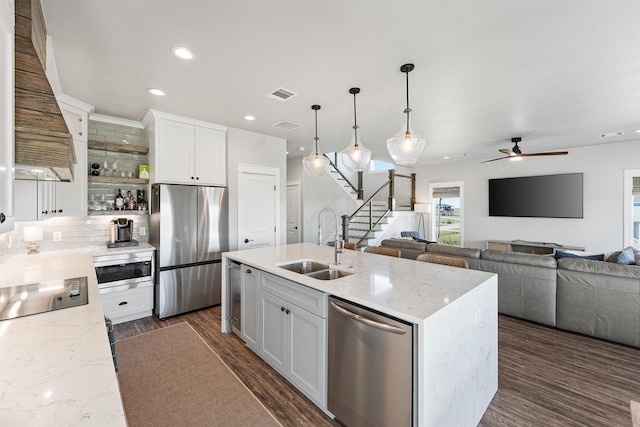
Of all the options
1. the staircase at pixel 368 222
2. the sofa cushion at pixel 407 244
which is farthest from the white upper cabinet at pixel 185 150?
the staircase at pixel 368 222

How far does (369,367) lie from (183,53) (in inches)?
107

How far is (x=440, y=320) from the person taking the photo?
4.88ft

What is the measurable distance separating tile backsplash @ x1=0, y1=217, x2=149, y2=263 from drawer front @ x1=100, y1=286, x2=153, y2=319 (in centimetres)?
86

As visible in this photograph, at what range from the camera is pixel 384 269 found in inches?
96.1

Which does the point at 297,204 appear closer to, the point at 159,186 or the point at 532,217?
the point at 159,186

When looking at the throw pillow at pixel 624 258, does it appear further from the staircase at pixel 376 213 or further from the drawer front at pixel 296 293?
the staircase at pixel 376 213

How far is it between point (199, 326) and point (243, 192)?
2.01 metres

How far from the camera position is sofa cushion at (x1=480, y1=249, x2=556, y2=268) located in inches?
134

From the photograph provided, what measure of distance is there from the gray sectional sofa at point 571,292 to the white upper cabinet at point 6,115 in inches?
173

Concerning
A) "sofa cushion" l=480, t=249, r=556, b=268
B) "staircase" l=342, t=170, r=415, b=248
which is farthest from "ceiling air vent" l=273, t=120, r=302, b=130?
"sofa cushion" l=480, t=249, r=556, b=268

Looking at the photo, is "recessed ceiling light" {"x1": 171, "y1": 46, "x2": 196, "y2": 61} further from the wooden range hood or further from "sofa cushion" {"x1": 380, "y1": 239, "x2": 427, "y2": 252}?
"sofa cushion" {"x1": 380, "y1": 239, "x2": 427, "y2": 252}

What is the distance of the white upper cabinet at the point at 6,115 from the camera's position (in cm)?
85

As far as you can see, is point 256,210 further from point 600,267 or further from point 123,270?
point 600,267

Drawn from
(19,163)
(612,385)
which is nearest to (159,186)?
(19,163)
